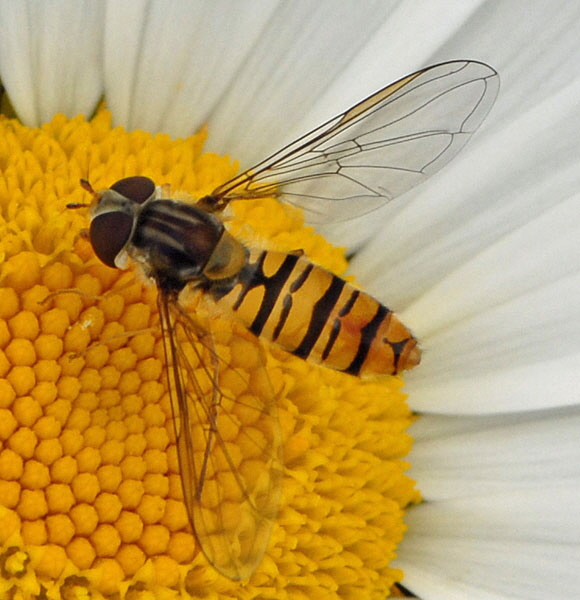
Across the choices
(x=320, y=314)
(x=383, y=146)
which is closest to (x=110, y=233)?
(x=320, y=314)

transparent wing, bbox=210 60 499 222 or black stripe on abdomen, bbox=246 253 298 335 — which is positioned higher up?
transparent wing, bbox=210 60 499 222

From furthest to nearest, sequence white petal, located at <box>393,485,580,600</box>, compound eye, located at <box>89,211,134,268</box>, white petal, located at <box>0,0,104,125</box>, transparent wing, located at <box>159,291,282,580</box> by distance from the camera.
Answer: white petal, located at <box>393,485,580,600</box>
white petal, located at <box>0,0,104,125</box>
compound eye, located at <box>89,211,134,268</box>
transparent wing, located at <box>159,291,282,580</box>

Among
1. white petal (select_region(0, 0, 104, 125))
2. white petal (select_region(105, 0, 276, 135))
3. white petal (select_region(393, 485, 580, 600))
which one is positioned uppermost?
white petal (select_region(105, 0, 276, 135))

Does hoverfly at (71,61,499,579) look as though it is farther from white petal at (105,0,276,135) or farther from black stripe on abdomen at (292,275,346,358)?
white petal at (105,0,276,135)

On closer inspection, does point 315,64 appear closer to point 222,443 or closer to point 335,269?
point 335,269

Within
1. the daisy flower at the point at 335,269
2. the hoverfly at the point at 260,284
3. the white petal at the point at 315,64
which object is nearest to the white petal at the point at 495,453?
the daisy flower at the point at 335,269

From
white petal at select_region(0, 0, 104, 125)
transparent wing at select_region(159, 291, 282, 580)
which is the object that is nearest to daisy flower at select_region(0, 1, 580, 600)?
white petal at select_region(0, 0, 104, 125)

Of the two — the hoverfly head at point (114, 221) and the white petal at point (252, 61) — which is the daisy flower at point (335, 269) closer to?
the white petal at point (252, 61)

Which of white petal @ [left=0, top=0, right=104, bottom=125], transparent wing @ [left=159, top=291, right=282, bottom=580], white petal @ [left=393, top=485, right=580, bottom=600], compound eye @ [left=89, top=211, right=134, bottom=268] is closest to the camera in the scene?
transparent wing @ [left=159, top=291, right=282, bottom=580]
